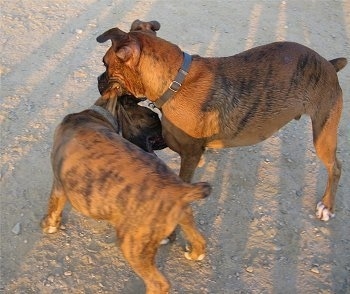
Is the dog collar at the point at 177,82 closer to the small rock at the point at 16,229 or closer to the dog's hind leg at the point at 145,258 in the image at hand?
the dog's hind leg at the point at 145,258

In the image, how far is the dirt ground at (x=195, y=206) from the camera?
14.0 feet

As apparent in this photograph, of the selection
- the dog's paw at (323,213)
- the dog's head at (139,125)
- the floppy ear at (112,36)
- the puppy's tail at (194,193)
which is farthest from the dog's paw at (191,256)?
the floppy ear at (112,36)

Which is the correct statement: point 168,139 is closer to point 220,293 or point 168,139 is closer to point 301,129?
point 220,293

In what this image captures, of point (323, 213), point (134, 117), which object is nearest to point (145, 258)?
point (134, 117)

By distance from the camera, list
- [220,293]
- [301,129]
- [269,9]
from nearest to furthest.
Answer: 1. [220,293]
2. [301,129]
3. [269,9]

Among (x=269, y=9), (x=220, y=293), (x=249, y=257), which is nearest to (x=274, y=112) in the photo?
(x=249, y=257)

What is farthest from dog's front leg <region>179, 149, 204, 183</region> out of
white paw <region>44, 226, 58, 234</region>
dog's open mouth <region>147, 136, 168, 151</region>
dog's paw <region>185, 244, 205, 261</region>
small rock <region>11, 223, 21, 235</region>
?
small rock <region>11, 223, 21, 235</region>

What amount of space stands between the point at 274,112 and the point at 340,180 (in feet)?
4.69

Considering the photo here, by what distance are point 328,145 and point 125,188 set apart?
2236 millimetres

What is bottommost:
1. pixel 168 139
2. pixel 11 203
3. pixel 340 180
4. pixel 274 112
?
pixel 11 203

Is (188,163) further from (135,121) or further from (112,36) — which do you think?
(112,36)

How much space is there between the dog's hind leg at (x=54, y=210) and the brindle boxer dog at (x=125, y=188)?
183mm

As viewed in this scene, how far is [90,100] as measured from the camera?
20.6 feet

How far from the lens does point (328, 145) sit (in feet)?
15.4
